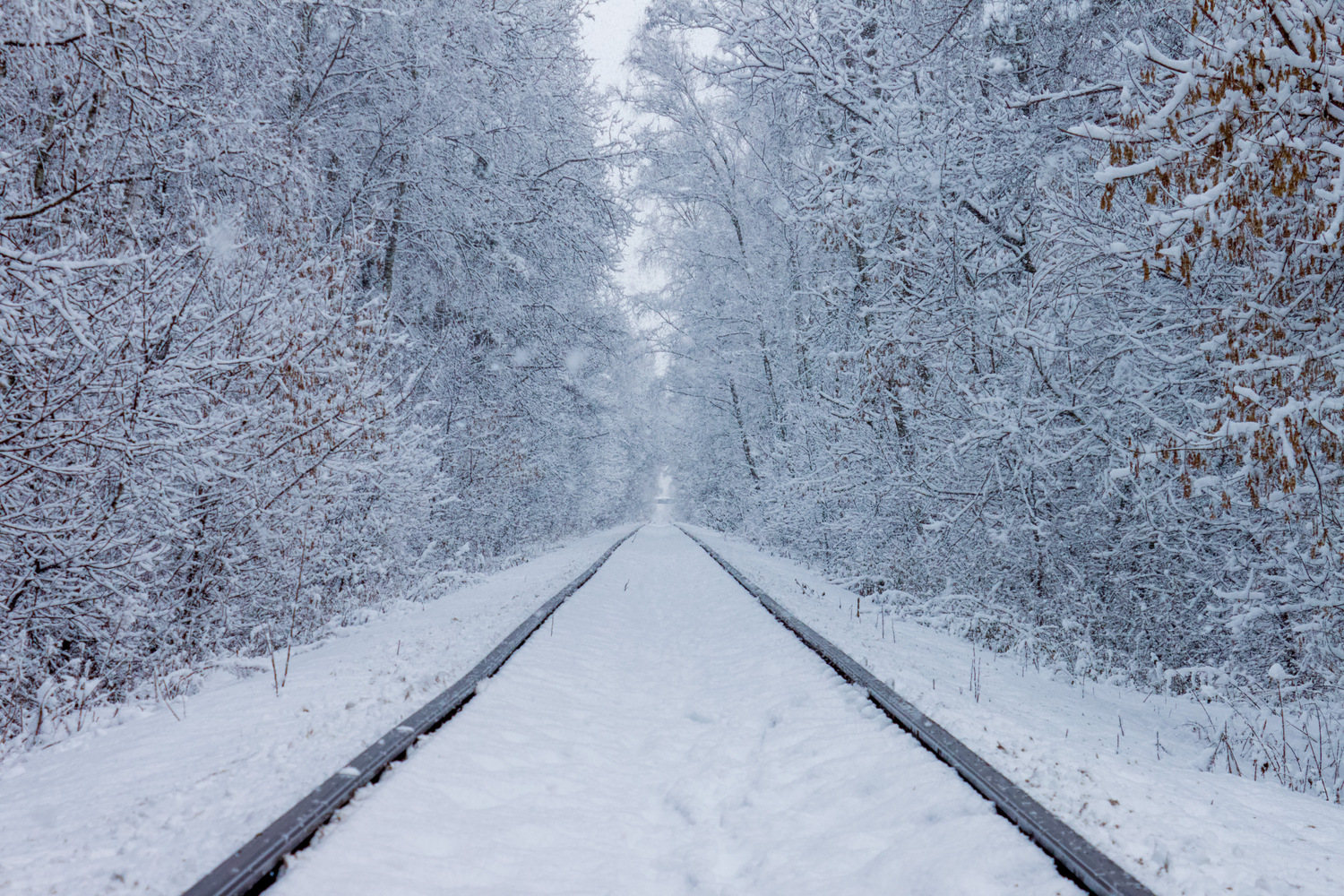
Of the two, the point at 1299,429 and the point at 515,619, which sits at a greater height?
the point at 1299,429

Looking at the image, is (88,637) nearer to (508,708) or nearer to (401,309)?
(508,708)

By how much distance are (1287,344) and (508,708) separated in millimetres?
5908

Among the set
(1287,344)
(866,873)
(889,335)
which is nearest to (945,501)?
(889,335)

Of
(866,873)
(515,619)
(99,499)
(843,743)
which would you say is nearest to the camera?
(866,873)

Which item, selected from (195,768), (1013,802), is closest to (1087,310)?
(1013,802)

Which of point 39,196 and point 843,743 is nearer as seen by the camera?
point 843,743

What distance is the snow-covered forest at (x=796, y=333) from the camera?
468 centimetres

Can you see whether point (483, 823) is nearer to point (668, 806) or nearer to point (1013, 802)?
point (668, 806)

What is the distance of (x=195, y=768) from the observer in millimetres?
3686

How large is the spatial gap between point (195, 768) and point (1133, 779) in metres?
4.79

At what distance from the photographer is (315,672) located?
19.9 ft

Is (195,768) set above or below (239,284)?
below

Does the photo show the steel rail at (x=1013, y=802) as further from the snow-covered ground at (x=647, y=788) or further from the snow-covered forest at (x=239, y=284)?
the snow-covered forest at (x=239, y=284)

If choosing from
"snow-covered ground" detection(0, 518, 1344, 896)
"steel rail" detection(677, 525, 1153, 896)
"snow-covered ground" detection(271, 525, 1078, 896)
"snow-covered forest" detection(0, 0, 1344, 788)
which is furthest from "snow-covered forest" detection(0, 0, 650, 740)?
"steel rail" detection(677, 525, 1153, 896)
